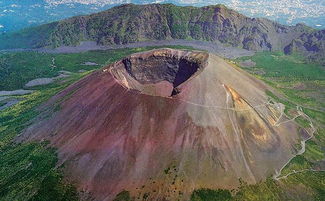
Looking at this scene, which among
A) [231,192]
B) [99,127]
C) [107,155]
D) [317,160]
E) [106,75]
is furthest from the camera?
[106,75]

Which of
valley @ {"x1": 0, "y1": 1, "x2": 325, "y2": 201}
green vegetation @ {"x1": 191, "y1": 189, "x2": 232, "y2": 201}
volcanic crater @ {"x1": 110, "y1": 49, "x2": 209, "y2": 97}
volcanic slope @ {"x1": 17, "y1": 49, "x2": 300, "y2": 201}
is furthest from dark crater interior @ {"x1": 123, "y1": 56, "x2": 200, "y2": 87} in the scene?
green vegetation @ {"x1": 191, "y1": 189, "x2": 232, "y2": 201}

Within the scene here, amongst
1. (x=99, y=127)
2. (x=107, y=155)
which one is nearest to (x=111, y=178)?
(x=107, y=155)

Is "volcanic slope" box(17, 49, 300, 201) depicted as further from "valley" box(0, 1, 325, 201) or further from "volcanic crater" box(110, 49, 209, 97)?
"volcanic crater" box(110, 49, 209, 97)

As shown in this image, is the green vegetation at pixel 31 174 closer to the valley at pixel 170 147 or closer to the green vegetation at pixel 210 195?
the valley at pixel 170 147

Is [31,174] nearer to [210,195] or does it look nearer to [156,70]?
[210,195]

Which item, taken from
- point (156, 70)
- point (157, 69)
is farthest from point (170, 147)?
point (157, 69)

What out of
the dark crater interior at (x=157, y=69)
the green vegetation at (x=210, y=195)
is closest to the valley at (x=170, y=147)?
the green vegetation at (x=210, y=195)

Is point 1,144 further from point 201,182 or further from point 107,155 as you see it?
point 201,182

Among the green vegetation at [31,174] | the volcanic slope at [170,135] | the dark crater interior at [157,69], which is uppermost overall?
the dark crater interior at [157,69]
